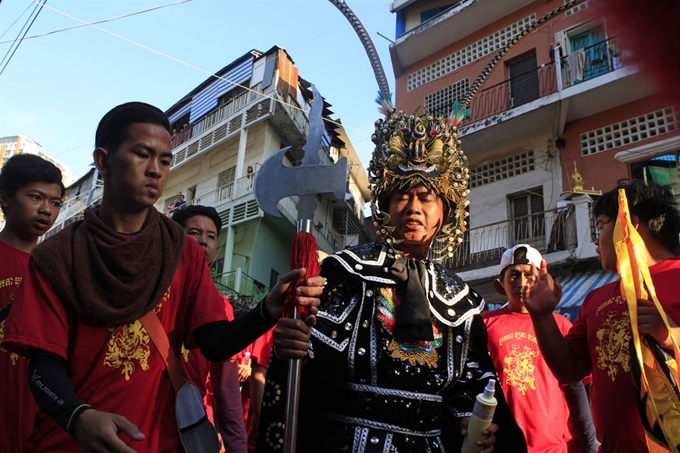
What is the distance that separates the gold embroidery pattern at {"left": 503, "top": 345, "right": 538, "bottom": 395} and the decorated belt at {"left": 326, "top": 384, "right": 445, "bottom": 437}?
1647 mm

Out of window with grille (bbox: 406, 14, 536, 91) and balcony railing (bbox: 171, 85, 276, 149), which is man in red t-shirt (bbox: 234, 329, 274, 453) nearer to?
window with grille (bbox: 406, 14, 536, 91)

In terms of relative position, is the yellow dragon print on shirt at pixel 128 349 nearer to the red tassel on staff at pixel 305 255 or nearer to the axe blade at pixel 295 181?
the red tassel on staff at pixel 305 255

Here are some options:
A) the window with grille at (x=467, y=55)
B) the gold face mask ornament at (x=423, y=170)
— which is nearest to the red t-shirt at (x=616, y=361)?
the gold face mask ornament at (x=423, y=170)

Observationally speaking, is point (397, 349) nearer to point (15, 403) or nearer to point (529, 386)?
point (15, 403)

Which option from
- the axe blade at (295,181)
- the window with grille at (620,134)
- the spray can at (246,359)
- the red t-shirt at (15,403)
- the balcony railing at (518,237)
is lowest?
the red t-shirt at (15,403)

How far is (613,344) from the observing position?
2.93 meters

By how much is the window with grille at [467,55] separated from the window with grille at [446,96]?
0.55 metres

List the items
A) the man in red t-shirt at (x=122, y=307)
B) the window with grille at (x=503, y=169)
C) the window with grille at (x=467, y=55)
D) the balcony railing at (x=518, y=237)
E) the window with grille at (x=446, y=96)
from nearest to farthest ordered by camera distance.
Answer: the man in red t-shirt at (x=122, y=307) < the balcony railing at (x=518, y=237) < the window with grille at (x=503, y=169) < the window with grille at (x=467, y=55) < the window with grille at (x=446, y=96)

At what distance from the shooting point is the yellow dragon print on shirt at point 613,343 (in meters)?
2.86

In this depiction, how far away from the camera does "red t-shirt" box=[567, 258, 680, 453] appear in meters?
2.74

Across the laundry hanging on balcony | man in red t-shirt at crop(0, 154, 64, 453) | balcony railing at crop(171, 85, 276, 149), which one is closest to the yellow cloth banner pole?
man in red t-shirt at crop(0, 154, 64, 453)

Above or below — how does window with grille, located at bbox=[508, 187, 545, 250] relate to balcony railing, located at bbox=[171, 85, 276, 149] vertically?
below

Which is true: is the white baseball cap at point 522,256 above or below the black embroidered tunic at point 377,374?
above

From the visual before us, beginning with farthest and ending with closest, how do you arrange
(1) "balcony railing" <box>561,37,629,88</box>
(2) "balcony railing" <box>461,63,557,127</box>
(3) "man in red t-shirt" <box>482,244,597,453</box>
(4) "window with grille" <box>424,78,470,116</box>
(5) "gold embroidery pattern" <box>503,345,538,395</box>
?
1. (4) "window with grille" <box>424,78,470,116</box>
2. (2) "balcony railing" <box>461,63,557,127</box>
3. (1) "balcony railing" <box>561,37,629,88</box>
4. (5) "gold embroidery pattern" <box>503,345,538,395</box>
5. (3) "man in red t-shirt" <box>482,244,597,453</box>
